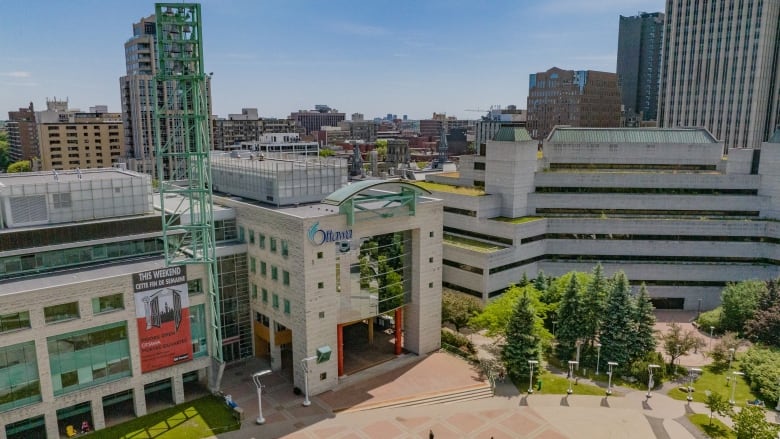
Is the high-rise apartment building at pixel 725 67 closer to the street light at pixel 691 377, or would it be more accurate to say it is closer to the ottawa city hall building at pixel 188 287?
the street light at pixel 691 377

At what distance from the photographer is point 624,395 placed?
54.2 m

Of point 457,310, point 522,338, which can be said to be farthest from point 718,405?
point 457,310

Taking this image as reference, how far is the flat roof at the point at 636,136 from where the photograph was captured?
268 ft

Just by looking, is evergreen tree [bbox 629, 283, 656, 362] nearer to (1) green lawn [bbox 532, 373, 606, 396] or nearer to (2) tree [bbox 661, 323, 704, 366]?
(2) tree [bbox 661, 323, 704, 366]

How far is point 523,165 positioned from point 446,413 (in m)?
38.3

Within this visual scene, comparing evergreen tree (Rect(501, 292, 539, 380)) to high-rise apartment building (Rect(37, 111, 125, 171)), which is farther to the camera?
high-rise apartment building (Rect(37, 111, 125, 171))

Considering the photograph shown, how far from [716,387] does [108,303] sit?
5616cm

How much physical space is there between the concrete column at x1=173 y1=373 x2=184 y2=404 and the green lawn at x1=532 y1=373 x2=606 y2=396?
1235 inches

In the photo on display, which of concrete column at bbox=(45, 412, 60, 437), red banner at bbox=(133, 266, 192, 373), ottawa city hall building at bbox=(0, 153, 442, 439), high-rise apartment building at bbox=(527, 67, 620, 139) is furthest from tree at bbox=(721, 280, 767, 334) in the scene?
high-rise apartment building at bbox=(527, 67, 620, 139)

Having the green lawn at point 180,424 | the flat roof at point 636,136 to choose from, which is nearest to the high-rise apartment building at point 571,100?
the flat roof at point 636,136

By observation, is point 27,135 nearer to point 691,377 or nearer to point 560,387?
point 560,387

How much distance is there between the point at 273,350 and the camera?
186 ft

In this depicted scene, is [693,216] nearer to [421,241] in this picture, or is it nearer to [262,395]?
[421,241]

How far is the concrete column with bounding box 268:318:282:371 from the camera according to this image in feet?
185
